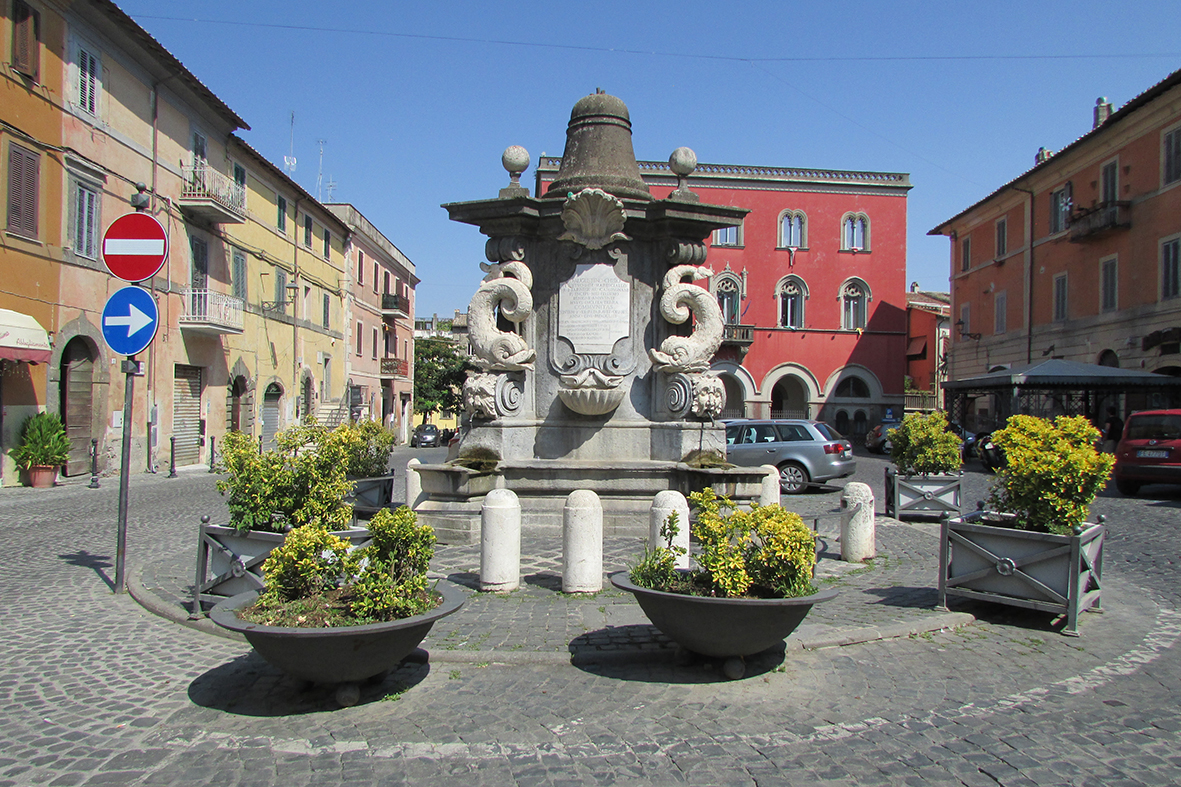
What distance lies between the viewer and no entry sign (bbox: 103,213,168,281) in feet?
21.8

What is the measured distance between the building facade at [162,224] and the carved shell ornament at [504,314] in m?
8.91

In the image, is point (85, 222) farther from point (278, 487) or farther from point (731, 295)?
point (731, 295)

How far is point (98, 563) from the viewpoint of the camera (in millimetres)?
8234

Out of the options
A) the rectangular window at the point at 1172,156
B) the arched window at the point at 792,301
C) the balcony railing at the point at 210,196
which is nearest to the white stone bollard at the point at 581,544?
the balcony railing at the point at 210,196

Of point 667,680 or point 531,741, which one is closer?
point 531,741

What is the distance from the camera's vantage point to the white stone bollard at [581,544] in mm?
6398

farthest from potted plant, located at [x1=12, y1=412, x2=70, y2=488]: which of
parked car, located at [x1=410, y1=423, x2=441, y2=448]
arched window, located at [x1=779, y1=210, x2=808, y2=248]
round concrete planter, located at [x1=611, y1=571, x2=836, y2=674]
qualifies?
arched window, located at [x1=779, y1=210, x2=808, y2=248]

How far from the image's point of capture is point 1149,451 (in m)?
15.0

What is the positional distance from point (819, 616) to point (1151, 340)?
885 inches

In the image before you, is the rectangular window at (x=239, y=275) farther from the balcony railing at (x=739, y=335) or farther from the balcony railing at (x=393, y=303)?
the balcony railing at (x=739, y=335)

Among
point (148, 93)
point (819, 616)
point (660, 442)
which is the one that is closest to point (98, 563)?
point (660, 442)

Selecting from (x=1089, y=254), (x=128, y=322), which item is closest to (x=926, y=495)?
(x=128, y=322)

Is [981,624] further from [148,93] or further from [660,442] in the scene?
[148,93]

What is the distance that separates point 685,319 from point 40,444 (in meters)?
14.2
